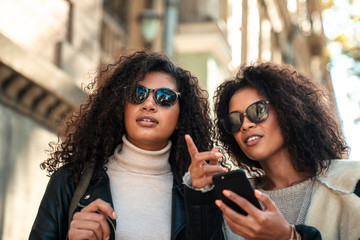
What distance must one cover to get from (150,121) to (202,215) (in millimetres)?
898

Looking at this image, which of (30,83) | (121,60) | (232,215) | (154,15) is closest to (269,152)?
(232,215)

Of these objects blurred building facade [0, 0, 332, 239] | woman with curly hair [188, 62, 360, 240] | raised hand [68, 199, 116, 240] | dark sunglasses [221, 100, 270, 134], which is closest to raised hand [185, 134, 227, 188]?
woman with curly hair [188, 62, 360, 240]

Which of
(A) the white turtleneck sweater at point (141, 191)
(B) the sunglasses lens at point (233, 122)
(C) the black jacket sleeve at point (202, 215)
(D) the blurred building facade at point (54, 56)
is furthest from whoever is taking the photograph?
(D) the blurred building facade at point (54, 56)

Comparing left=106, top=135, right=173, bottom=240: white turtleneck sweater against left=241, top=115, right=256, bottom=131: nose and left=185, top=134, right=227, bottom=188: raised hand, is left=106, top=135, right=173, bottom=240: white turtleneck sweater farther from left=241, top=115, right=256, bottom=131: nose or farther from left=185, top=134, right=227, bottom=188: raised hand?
left=185, top=134, right=227, bottom=188: raised hand

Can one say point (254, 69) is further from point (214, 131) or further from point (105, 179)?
point (105, 179)

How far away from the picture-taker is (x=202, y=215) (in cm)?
346

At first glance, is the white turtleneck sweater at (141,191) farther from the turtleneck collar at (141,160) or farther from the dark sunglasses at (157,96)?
the dark sunglasses at (157,96)

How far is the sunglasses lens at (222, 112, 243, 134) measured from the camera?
4195 mm

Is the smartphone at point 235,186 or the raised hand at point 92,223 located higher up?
the smartphone at point 235,186

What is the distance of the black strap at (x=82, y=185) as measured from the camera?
12.5ft

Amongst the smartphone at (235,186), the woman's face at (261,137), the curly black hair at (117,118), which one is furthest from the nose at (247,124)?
the smartphone at (235,186)

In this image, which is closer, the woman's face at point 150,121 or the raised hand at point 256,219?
the raised hand at point 256,219

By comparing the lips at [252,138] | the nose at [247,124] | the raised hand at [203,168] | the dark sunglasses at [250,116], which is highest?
the dark sunglasses at [250,116]

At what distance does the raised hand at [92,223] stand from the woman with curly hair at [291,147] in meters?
0.54
